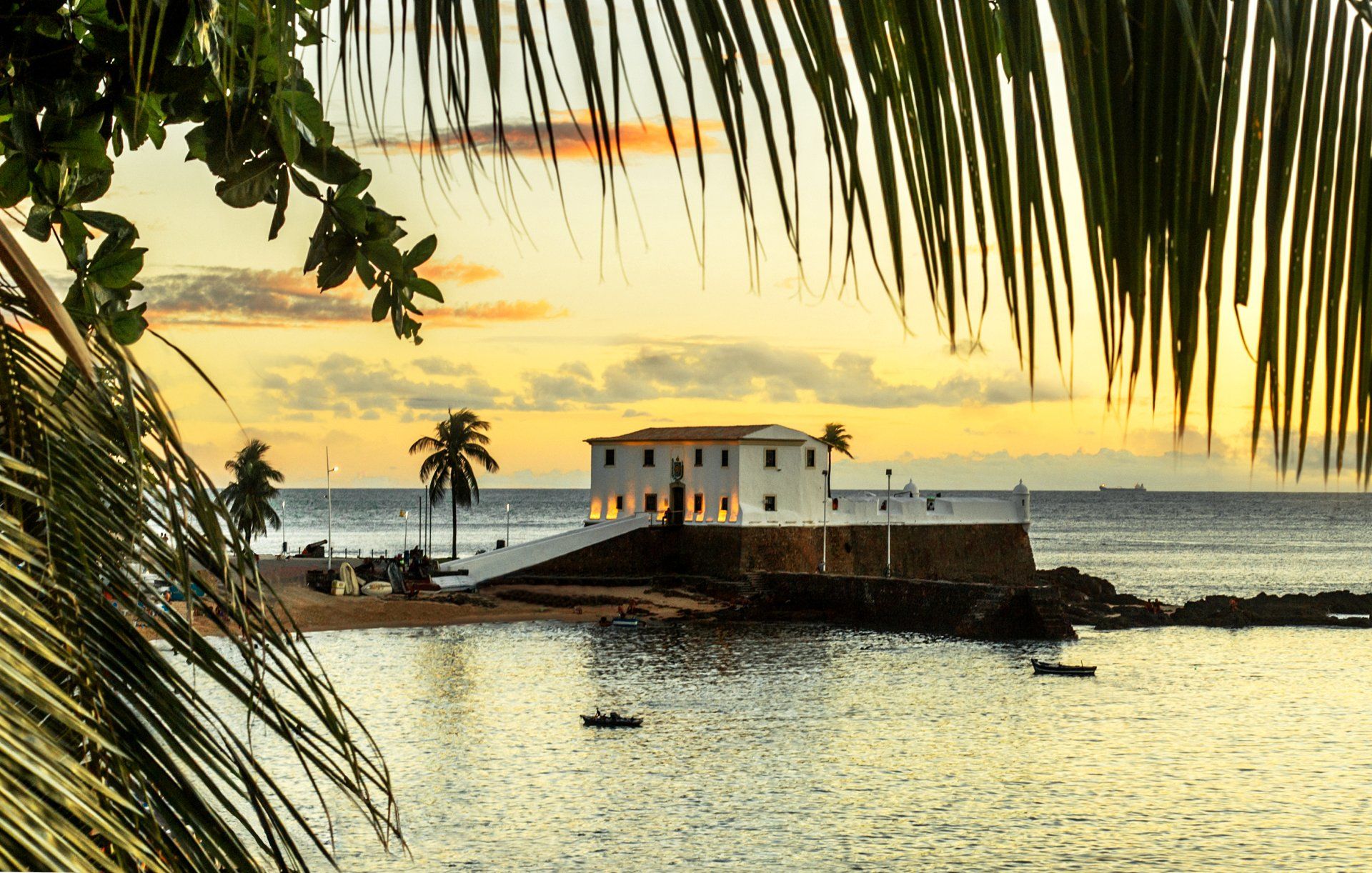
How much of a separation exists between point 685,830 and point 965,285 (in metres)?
25.6

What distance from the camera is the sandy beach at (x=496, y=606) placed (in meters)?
50.6

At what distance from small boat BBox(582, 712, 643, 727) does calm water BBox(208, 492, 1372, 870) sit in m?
0.31

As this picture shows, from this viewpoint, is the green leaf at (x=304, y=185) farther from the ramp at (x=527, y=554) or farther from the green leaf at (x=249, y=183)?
the ramp at (x=527, y=554)

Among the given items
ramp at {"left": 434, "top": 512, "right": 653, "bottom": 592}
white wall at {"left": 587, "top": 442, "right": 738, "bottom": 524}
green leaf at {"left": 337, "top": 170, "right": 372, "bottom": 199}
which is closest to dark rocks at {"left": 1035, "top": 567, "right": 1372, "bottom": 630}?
white wall at {"left": 587, "top": 442, "right": 738, "bottom": 524}

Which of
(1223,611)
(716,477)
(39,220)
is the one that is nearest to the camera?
(39,220)

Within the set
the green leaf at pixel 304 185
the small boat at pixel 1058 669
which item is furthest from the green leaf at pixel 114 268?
the small boat at pixel 1058 669

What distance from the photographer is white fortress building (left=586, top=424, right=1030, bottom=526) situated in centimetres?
5312

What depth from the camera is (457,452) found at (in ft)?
207

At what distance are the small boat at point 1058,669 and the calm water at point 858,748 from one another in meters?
0.48

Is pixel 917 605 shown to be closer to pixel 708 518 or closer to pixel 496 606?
pixel 708 518

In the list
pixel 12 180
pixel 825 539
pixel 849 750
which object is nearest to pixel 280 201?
pixel 12 180

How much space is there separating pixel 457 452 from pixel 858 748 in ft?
117

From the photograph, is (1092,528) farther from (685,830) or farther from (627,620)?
(685,830)

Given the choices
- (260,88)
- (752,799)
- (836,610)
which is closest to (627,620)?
(836,610)
